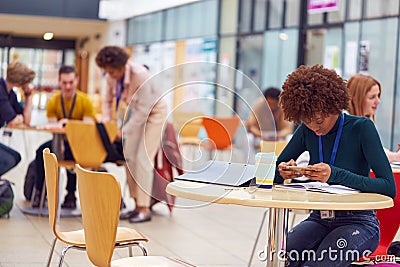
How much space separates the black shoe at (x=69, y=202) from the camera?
7.73 m

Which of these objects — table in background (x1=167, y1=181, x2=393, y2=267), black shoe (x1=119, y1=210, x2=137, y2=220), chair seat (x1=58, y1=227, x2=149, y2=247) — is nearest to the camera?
table in background (x1=167, y1=181, x2=393, y2=267)

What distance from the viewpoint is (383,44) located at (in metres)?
10.7

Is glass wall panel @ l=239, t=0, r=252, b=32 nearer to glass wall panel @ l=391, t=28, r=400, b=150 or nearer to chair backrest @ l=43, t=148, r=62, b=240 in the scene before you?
glass wall panel @ l=391, t=28, r=400, b=150

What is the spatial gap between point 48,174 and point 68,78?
396cm

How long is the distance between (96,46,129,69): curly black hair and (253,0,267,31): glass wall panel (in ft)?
26.2

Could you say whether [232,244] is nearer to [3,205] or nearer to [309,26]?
[3,205]

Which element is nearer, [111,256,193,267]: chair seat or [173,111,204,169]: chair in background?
[111,256,193,267]: chair seat

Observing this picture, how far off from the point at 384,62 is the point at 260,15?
4.55 metres

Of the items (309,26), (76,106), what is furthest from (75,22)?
(76,106)

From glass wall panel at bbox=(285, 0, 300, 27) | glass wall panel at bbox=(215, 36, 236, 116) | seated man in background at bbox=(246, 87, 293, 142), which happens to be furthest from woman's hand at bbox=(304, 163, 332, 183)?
glass wall panel at bbox=(215, 36, 236, 116)

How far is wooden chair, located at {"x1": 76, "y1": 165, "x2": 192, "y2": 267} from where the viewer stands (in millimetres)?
3021

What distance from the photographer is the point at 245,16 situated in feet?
50.4

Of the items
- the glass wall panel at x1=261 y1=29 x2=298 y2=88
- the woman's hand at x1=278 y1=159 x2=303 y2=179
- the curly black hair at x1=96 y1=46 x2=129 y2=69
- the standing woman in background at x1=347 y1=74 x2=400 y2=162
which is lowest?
the woman's hand at x1=278 y1=159 x2=303 y2=179

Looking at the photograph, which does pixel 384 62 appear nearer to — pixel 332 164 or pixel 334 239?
pixel 332 164
